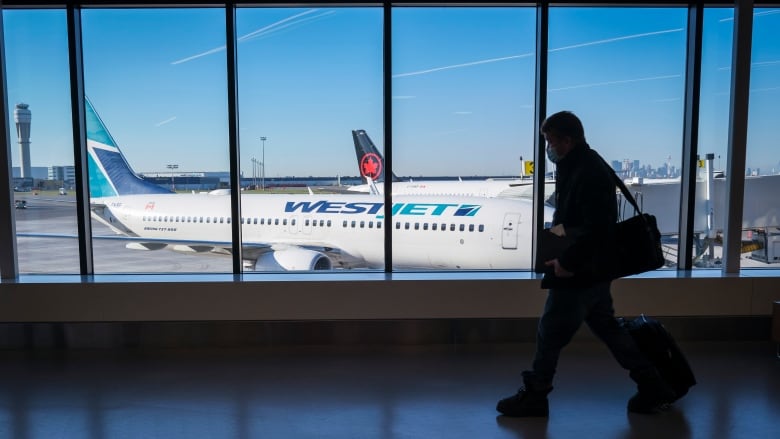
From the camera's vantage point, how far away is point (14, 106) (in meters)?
3.35

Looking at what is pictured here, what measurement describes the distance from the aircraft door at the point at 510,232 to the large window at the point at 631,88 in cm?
256

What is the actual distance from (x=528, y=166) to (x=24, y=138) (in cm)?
339

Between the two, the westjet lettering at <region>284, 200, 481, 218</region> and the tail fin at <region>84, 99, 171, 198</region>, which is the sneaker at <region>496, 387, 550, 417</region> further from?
the westjet lettering at <region>284, 200, 481, 218</region>

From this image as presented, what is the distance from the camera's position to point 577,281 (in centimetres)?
197

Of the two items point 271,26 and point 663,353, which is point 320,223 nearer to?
point 271,26

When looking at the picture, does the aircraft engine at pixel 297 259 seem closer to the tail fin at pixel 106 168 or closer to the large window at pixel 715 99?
the tail fin at pixel 106 168

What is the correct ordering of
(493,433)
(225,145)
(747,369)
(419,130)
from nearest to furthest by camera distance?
Result: (493,433) < (747,369) < (225,145) < (419,130)

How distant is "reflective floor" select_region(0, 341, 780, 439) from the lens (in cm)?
209

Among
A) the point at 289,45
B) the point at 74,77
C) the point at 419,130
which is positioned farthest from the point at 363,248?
the point at 74,77

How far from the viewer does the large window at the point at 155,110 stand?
3416 millimetres

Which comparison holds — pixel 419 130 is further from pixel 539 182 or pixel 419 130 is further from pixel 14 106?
pixel 14 106

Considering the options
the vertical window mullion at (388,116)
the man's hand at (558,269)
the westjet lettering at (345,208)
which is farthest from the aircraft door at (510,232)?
the man's hand at (558,269)

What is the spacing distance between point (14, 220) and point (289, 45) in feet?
7.04

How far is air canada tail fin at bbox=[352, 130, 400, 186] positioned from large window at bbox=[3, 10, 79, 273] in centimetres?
190
